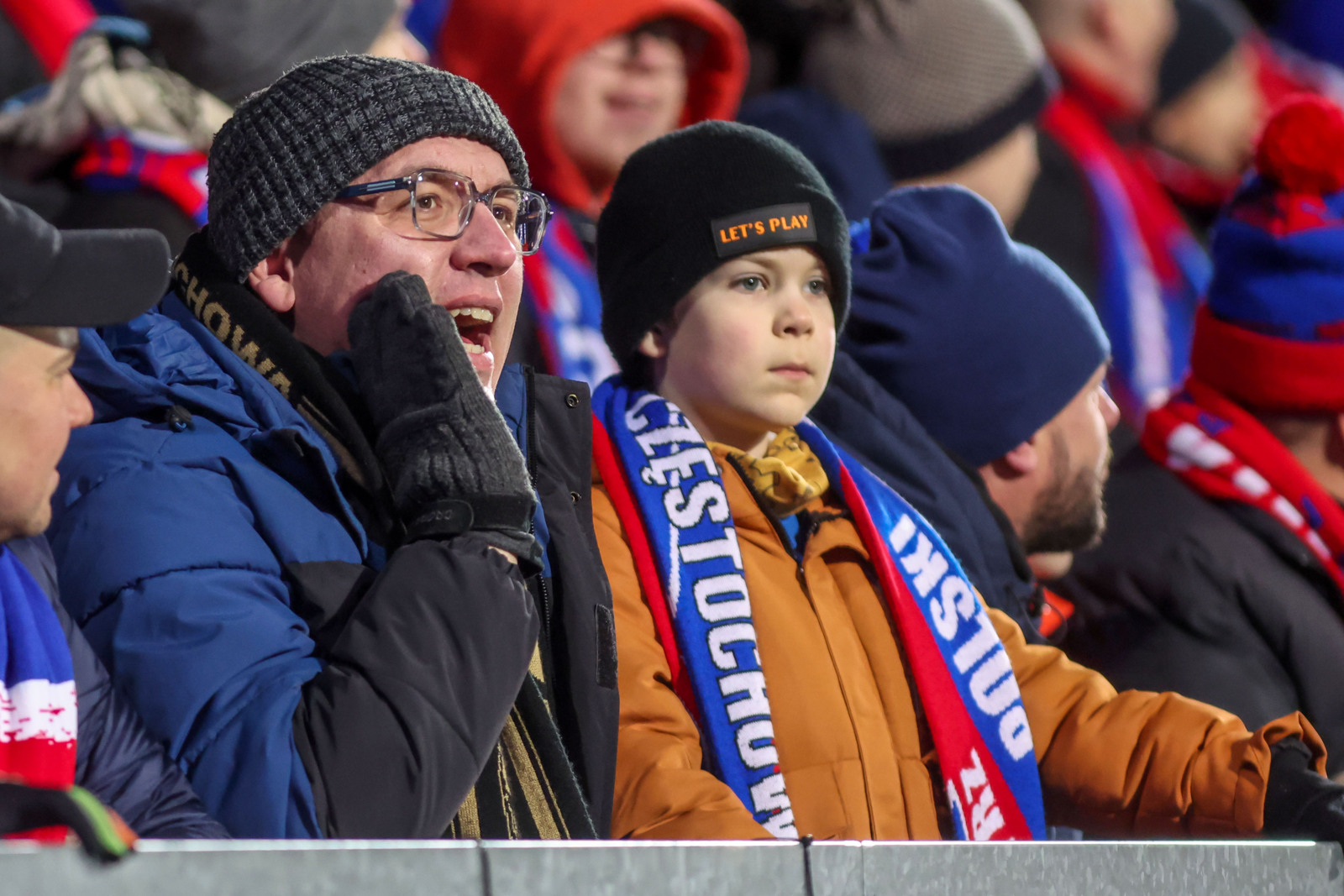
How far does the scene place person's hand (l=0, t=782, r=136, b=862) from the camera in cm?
123

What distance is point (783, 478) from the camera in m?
2.85

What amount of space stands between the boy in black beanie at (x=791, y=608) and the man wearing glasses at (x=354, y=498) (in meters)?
0.19

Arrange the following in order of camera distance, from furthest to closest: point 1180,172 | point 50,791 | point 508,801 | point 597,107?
point 1180,172 < point 597,107 < point 508,801 < point 50,791

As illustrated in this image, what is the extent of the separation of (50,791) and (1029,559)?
8.97 feet

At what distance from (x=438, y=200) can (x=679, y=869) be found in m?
1.24

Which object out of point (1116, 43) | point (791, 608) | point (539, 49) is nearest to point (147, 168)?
point (539, 49)

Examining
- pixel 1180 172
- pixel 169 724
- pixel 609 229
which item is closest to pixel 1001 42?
pixel 1180 172

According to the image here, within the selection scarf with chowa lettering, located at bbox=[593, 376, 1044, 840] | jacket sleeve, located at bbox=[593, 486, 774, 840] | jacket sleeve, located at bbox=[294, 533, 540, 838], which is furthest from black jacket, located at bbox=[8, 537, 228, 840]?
scarf with chowa lettering, located at bbox=[593, 376, 1044, 840]

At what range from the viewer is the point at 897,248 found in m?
3.68

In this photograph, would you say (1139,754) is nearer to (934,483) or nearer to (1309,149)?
(934,483)

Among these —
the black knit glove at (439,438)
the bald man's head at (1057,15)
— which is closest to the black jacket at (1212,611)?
the black knit glove at (439,438)

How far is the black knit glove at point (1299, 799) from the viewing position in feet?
8.48

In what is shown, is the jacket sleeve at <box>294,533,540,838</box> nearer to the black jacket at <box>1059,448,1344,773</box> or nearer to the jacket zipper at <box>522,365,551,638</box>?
the jacket zipper at <box>522,365,551,638</box>

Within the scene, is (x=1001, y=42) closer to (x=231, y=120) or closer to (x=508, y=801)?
(x=231, y=120)
